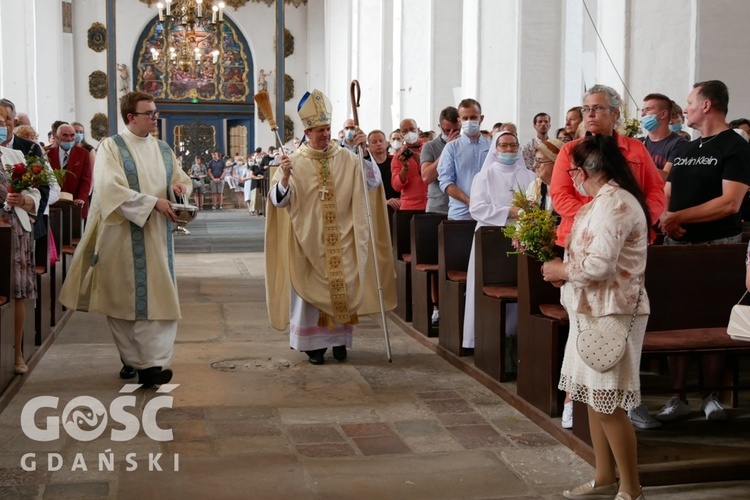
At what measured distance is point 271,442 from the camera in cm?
506

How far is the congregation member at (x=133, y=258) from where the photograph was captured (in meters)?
6.12

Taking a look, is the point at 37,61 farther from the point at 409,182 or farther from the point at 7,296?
the point at 7,296

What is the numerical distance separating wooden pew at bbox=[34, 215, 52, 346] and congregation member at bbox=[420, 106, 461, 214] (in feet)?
10.5

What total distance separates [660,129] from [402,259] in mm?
2880

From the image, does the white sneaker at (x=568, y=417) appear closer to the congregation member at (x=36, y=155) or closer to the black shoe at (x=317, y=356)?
Answer: the black shoe at (x=317, y=356)

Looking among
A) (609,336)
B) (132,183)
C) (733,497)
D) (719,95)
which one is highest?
(719,95)

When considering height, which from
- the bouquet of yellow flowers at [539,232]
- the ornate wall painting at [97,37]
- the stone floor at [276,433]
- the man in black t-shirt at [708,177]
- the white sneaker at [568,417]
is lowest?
the stone floor at [276,433]

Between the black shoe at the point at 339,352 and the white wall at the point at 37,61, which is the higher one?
the white wall at the point at 37,61

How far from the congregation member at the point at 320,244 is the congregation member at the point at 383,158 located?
104 cm

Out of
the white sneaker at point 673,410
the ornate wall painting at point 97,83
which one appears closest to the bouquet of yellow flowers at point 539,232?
the white sneaker at point 673,410

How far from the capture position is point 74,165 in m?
11.2

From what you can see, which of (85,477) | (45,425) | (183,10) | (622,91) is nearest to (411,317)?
(622,91)

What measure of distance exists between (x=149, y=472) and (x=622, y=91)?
5626 mm

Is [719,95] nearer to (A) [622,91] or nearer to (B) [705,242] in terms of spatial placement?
(B) [705,242]
